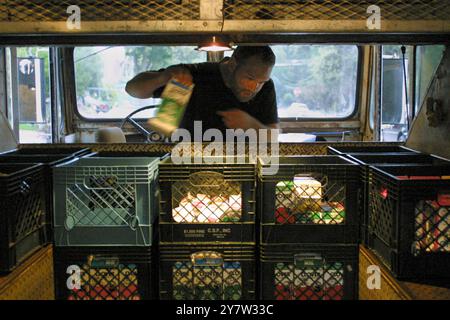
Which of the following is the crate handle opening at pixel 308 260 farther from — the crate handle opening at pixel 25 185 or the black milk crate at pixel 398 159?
the crate handle opening at pixel 25 185

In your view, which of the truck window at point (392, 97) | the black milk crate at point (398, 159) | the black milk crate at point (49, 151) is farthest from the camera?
the truck window at point (392, 97)

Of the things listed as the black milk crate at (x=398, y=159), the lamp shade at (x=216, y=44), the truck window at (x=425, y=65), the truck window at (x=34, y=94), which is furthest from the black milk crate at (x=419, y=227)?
→ the truck window at (x=34, y=94)

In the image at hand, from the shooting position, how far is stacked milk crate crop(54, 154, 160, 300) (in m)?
1.84

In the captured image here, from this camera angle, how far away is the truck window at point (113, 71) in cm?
479

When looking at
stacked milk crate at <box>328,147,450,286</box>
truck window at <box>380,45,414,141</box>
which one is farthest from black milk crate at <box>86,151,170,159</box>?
truck window at <box>380,45,414,141</box>

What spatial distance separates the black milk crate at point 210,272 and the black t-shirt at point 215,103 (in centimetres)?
116

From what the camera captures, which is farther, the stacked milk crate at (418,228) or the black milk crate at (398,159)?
the black milk crate at (398,159)

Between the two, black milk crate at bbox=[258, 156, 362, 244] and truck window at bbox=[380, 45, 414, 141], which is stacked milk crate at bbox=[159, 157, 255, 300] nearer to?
black milk crate at bbox=[258, 156, 362, 244]

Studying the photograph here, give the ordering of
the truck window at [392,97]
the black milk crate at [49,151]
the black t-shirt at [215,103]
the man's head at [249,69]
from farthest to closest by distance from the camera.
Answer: the truck window at [392,97]
the black t-shirt at [215,103]
the man's head at [249,69]
the black milk crate at [49,151]

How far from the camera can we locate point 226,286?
73.6 inches

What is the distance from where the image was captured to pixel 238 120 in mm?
2885

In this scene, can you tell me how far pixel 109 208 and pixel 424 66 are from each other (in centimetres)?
172

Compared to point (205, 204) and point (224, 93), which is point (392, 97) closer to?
point (224, 93)

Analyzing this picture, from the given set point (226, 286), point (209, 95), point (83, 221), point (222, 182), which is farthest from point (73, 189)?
point (209, 95)
